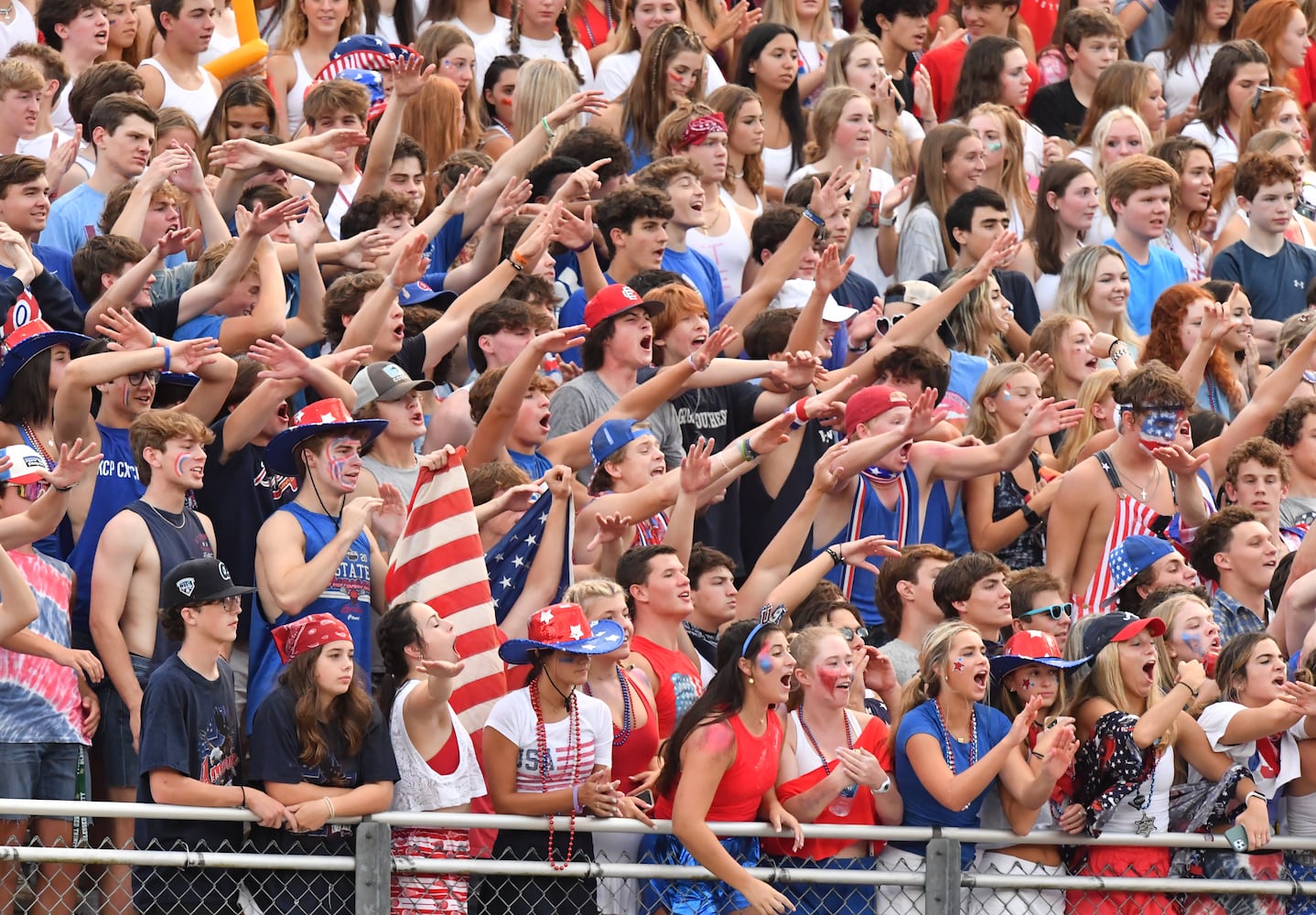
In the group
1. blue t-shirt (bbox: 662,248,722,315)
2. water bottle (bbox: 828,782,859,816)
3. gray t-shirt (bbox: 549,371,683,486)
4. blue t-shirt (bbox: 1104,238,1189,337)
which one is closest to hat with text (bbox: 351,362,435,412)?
gray t-shirt (bbox: 549,371,683,486)

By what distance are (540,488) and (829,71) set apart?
5681 millimetres

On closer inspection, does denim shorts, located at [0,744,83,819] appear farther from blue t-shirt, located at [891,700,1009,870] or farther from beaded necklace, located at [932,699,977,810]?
beaded necklace, located at [932,699,977,810]

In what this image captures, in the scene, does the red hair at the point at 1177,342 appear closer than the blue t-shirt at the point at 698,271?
No

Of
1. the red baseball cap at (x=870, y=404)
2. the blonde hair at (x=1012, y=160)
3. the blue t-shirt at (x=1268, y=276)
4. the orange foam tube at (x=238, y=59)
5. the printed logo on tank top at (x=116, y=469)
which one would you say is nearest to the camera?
the printed logo on tank top at (x=116, y=469)

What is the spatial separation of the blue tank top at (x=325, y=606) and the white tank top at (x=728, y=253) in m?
3.92

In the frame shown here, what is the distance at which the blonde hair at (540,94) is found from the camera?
12.2 metres

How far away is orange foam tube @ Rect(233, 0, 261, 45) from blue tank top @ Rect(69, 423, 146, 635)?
4.50 meters

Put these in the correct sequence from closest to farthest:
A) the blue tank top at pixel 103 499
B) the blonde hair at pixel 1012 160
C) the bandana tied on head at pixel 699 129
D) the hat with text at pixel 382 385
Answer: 1. the blue tank top at pixel 103 499
2. the hat with text at pixel 382 385
3. the bandana tied on head at pixel 699 129
4. the blonde hair at pixel 1012 160

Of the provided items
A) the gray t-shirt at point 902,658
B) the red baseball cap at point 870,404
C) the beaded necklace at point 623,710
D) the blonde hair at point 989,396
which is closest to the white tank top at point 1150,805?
the gray t-shirt at point 902,658

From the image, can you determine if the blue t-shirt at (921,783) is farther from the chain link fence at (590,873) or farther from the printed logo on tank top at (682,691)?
the printed logo on tank top at (682,691)

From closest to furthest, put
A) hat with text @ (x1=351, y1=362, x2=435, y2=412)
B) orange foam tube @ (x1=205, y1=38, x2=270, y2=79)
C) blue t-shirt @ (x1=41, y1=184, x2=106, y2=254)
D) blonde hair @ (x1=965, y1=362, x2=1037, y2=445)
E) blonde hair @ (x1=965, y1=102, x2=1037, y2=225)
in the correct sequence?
hat with text @ (x1=351, y1=362, x2=435, y2=412), blue t-shirt @ (x1=41, y1=184, x2=106, y2=254), blonde hair @ (x1=965, y1=362, x2=1037, y2=445), orange foam tube @ (x1=205, y1=38, x2=270, y2=79), blonde hair @ (x1=965, y1=102, x2=1037, y2=225)

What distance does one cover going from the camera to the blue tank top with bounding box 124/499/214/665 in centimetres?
803

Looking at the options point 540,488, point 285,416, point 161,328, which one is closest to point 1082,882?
point 540,488

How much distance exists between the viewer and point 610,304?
9.70 meters
